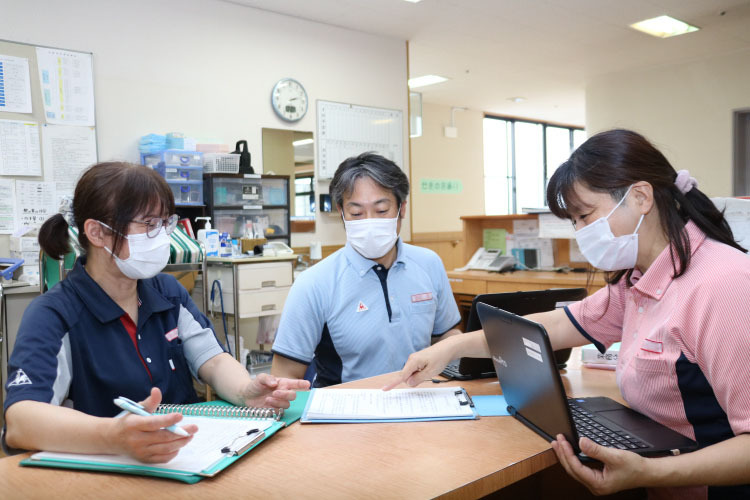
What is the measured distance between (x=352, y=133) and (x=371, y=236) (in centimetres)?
368

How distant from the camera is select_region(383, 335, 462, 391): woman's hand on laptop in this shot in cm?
153

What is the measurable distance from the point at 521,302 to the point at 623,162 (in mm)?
553

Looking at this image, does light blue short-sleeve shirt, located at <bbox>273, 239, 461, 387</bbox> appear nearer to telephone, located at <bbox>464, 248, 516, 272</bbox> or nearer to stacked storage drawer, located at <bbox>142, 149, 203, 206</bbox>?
stacked storage drawer, located at <bbox>142, 149, 203, 206</bbox>

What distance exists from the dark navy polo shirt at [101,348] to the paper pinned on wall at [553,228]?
3395 millimetres

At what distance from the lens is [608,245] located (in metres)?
1.37

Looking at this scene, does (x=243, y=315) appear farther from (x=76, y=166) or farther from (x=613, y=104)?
(x=613, y=104)

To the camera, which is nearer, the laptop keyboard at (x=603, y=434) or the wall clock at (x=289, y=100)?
the laptop keyboard at (x=603, y=434)

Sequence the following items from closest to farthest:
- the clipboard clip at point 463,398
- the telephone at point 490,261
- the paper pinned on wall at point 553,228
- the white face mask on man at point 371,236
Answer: the clipboard clip at point 463,398
the white face mask on man at point 371,236
the paper pinned on wall at point 553,228
the telephone at point 490,261

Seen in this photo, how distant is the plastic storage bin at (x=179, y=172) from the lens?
3941 mm

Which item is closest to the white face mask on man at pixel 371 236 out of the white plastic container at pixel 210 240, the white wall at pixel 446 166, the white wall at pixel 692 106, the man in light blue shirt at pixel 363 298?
the man in light blue shirt at pixel 363 298

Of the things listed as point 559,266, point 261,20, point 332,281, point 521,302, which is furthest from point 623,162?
point 261,20

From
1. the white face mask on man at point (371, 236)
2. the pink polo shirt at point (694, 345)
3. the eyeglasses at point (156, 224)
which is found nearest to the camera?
the pink polo shirt at point (694, 345)

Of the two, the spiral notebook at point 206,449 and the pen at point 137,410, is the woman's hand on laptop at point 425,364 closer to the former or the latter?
the spiral notebook at point 206,449

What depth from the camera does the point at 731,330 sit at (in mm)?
1079
